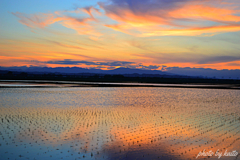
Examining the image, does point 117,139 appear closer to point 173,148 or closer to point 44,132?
point 173,148

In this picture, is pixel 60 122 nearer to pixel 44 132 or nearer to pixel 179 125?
pixel 44 132

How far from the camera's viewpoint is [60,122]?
1841 centimetres

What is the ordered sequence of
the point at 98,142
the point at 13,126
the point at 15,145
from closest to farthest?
the point at 15,145 → the point at 98,142 → the point at 13,126

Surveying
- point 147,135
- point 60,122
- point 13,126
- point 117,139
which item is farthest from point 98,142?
point 13,126

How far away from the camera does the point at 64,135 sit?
1468 centimetres

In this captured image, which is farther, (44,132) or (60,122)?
(60,122)

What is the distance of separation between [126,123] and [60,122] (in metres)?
5.32

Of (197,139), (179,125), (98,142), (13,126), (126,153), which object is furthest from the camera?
(179,125)

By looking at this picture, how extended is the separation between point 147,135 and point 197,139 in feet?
10.4

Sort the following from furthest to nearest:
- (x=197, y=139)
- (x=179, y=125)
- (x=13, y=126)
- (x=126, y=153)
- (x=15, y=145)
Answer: (x=179, y=125) < (x=13, y=126) < (x=197, y=139) < (x=15, y=145) < (x=126, y=153)

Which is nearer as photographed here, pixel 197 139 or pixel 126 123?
pixel 197 139

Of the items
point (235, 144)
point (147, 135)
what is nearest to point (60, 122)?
point (147, 135)

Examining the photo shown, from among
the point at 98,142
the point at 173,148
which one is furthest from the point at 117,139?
the point at 173,148

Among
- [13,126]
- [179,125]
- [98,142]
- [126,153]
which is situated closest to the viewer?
[126,153]
